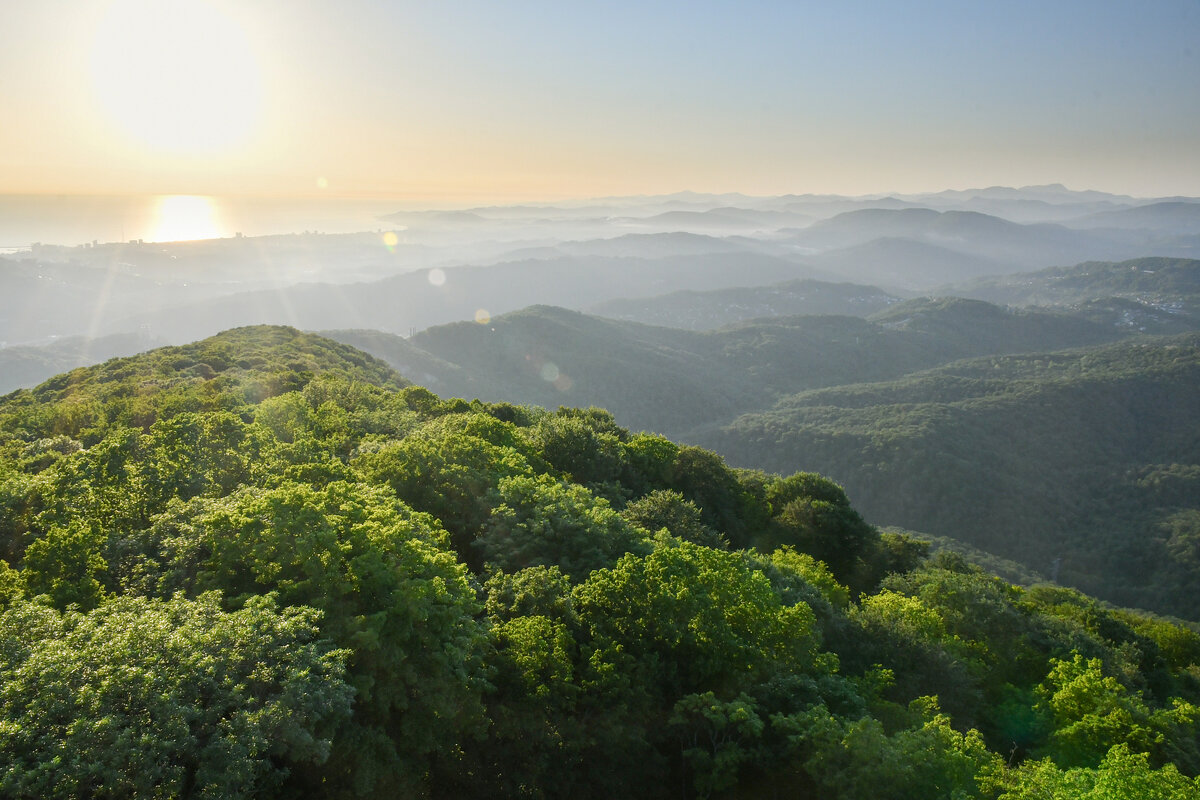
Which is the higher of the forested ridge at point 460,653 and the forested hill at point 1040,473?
the forested ridge at point 460,653

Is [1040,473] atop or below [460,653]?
below

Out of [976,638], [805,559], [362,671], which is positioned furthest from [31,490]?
[976,638]

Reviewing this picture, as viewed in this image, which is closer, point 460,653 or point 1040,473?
point 460,653

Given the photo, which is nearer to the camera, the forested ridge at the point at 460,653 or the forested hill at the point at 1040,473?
the forested ridge at the point at 460,653

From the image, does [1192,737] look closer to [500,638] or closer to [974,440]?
[500,638]
